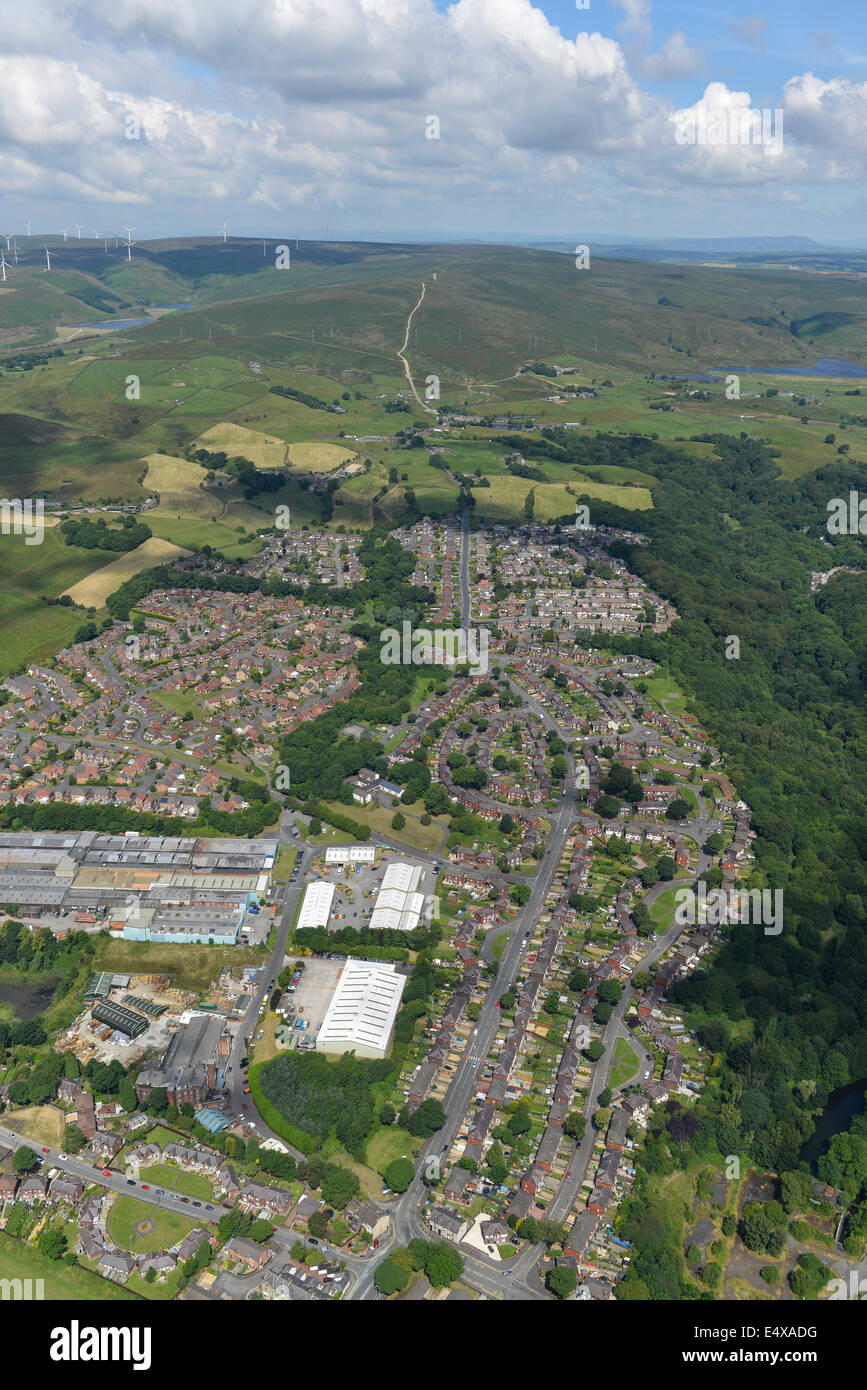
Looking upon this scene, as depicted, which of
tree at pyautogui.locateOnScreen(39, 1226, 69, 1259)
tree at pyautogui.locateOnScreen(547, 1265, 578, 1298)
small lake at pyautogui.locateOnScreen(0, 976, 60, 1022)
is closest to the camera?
tree at pyautogui.locateOnScreen(547, 1265, 578, 1298)

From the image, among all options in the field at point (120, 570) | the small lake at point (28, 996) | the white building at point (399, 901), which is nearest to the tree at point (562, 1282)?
the white building at point (399, 901)

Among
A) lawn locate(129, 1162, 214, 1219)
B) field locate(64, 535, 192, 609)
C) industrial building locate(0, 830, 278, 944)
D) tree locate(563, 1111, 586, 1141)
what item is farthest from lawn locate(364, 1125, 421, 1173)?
field locate(64, 535, 192, 609)

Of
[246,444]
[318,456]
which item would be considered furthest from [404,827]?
[246,444]

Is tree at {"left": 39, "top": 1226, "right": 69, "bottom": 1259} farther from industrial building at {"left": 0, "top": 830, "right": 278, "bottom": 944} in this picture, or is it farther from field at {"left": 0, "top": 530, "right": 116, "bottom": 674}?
field at {"left": 0, "top": 530, "right": 116, "bottom": 674}

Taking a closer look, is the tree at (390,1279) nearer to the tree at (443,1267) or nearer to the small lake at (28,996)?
the tree at (443,1267)

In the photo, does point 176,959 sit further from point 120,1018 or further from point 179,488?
point 179,488

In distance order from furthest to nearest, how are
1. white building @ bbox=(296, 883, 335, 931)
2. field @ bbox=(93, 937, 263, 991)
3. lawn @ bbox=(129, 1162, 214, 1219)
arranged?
white building @ bbox=(296, 883, 335, 931)
field @ bbox=(93, 937, 263, 991)
lawn @ bbox=(129, 1162, 214, 1219)
